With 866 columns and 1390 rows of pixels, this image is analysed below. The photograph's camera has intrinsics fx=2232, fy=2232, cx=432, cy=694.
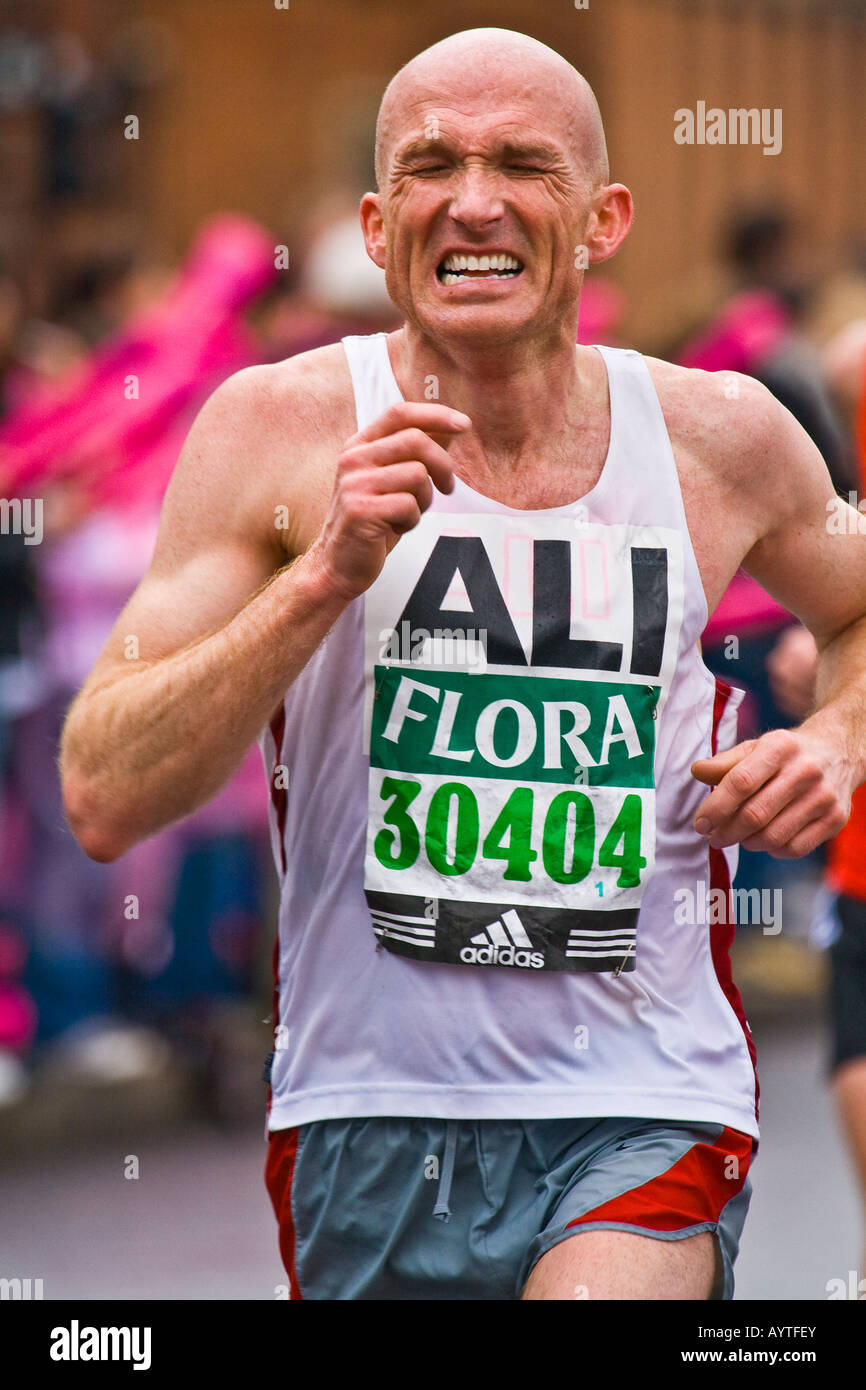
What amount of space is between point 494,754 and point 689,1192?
2.06 ft

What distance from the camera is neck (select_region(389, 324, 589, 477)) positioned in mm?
3047

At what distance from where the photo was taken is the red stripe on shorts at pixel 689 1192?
2.84 m

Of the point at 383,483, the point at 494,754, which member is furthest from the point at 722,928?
the point at 383,483

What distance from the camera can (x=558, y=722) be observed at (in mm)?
2969

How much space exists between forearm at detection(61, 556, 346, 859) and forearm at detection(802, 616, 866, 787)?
782 millimetres

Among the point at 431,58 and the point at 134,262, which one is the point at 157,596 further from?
the point at 134,262

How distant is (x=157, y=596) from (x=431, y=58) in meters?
0.81

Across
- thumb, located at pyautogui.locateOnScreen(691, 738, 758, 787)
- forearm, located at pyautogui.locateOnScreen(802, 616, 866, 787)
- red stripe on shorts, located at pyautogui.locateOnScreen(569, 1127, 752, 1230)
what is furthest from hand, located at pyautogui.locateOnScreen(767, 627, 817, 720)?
red stripe on shorts, located at pyautogui.locateOnScreen(569, 1127, 752, 1230)

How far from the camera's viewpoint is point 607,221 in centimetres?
313

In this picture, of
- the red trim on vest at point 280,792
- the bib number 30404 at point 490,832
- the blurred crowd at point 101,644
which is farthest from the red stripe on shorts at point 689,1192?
the blurred crowd at point 101,644

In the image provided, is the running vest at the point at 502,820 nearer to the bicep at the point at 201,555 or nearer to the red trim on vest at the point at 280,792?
the red trim on vest at the point at 280,792

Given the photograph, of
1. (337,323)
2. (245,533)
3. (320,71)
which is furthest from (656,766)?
(320,71)

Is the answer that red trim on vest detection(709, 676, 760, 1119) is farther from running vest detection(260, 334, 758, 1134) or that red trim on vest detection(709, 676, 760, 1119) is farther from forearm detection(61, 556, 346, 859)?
forearm detection(61, 556, 346, 859)

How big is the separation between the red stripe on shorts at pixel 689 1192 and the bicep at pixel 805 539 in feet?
2.66
